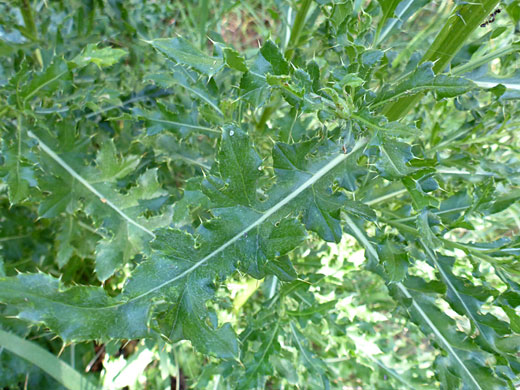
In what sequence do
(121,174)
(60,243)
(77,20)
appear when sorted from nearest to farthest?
(121,174)
(60,243)
(77,20)

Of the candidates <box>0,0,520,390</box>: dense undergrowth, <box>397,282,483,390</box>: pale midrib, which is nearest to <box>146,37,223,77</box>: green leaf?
<box>0,0,520,390</box>: dense undergrowth

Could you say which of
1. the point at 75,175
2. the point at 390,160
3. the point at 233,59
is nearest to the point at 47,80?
the point at 75,175

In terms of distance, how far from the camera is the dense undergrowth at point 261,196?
0.86 m

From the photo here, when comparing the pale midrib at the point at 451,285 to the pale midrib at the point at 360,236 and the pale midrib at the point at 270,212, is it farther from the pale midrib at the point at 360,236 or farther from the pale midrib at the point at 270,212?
the pale midrib at the point at 270,212

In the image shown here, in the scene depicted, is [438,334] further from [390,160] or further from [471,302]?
[390,160]

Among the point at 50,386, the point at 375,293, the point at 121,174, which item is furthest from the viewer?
the point at 375,293

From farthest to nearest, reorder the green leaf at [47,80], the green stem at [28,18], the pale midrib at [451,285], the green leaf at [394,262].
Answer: the green stem at [28,18]
the green leaf at [47,80]
the pale midrib at [451,285]
the green leaf at [394,262]

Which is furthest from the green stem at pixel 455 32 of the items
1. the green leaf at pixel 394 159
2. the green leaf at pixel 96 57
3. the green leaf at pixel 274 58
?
the green leaf at pixel 96 57

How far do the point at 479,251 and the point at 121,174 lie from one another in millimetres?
1116

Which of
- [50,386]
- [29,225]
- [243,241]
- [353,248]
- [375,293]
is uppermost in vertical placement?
[243,241]

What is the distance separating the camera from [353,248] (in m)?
1.80

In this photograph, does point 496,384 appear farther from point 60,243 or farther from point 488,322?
point 60,243

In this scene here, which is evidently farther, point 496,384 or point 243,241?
point 496,384

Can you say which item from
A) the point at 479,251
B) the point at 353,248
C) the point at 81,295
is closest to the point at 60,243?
the point at 81,295
